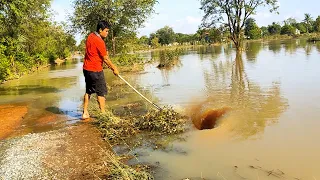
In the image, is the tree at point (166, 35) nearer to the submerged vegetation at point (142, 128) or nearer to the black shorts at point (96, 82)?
the black shorts at point (96, 82)

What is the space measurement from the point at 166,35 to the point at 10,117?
11036cm

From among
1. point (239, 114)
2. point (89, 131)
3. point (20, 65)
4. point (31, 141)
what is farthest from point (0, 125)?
point (20, 65)

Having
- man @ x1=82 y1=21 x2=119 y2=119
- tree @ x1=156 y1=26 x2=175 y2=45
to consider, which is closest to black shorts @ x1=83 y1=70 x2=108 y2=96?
man @ x1=82 y1=21 x2=119 y2=119

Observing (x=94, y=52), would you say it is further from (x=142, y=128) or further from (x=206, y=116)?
(x=206, y=116)

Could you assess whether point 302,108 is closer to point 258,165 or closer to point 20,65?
point 258,165

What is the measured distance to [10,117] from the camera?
7.57 meters

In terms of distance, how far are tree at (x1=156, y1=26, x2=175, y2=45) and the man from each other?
352 ft

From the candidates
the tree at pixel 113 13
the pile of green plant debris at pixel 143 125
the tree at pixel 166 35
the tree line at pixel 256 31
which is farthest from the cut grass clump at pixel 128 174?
the tree at pixel 166 35

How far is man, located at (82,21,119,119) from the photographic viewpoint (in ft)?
20.6

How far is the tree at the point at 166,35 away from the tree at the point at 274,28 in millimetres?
36007

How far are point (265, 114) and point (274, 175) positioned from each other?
2.72 meters

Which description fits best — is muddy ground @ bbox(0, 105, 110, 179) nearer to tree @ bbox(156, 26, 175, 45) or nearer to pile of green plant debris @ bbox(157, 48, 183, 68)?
pile of green plant debris @ bbox(157, 48, 183, 68)

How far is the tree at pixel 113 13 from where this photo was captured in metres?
18.1

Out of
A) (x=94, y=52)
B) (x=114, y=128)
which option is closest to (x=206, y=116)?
(x=114, y=128)
